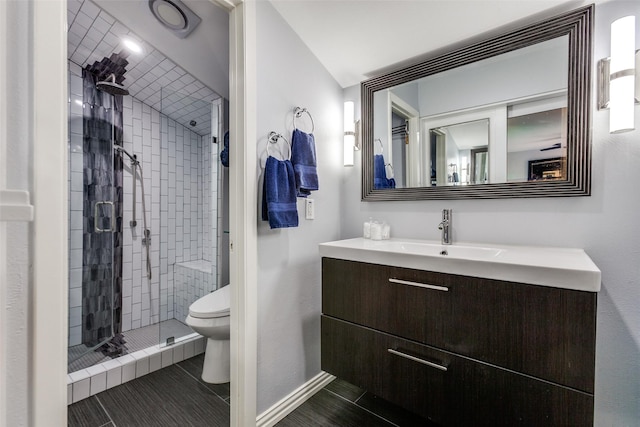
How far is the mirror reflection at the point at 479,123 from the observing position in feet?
4.14

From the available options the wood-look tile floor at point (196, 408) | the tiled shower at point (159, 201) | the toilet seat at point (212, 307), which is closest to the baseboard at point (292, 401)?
the wood-look tile floor at point (196, 408)

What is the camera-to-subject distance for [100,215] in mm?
2125

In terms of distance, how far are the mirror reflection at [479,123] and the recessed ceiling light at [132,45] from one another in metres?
1.64

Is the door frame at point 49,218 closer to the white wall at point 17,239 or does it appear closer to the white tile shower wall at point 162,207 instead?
the white wall at point 17,239

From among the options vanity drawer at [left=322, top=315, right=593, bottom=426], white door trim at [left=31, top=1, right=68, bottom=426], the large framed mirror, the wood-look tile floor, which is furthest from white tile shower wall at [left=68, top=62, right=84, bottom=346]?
the large framed mirror

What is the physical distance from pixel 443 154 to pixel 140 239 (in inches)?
99.3

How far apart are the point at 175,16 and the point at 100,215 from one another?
1.52m

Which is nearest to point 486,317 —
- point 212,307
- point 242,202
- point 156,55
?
point 242,202

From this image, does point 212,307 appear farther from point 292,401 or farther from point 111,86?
point 111,86

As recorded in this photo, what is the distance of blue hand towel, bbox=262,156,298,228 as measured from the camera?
4.30 feet

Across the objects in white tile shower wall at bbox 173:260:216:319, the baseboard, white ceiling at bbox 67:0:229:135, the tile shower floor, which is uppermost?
white ceiling at bbox 67:0:229:135

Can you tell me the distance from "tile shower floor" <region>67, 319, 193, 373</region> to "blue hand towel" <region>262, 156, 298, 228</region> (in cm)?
148

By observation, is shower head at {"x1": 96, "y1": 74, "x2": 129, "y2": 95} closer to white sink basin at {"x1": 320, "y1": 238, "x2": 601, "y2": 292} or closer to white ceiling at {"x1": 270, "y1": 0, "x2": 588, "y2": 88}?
white ceiling at {"x1": 270, "y1": 0, "x2": 588, "y2": 88}

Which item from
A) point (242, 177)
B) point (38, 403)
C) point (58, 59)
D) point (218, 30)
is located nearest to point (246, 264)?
point (242, 177)
